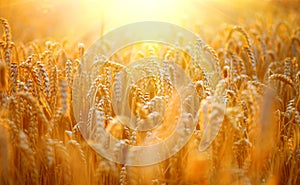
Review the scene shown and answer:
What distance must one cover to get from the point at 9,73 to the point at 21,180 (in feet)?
1.27

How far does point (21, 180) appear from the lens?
965 mm

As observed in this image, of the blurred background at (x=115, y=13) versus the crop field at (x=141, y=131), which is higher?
the blurred background at (x=115, y=13)

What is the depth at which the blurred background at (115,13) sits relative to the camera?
3.93 meters

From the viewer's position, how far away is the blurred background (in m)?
3.93

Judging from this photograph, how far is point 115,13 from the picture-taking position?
4688 mm

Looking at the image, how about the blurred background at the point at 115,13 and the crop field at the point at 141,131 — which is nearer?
the crop field at the point at 141,131

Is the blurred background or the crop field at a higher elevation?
the blurred background

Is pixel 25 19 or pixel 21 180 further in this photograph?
pixel 25 19

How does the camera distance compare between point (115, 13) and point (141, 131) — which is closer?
point (141, 131)

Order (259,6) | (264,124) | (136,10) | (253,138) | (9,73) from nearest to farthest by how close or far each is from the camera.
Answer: (264,124) < (253,138) < (9,73) < (136,10) < (259,6)

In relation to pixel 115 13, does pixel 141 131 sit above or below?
below

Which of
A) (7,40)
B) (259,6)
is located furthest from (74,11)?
(7,40)

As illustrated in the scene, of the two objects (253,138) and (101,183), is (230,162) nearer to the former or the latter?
(253,138)

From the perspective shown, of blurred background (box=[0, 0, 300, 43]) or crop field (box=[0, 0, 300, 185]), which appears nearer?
crop field (box=[0, 0, 300, 185])
